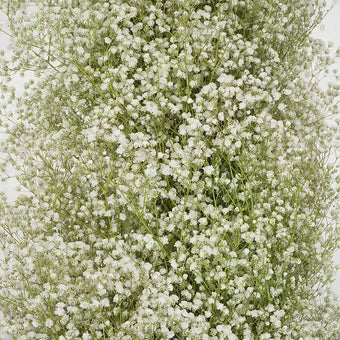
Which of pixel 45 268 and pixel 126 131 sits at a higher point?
pixel 126 131

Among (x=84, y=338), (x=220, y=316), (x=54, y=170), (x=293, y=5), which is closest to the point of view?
(x=84, y=338)

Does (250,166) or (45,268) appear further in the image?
(250,166)

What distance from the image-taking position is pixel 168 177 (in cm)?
610

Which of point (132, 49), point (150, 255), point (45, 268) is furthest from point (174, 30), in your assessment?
point (45, 268)

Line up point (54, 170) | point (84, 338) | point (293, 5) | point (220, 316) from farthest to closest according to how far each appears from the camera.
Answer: point (293, 5), point (54, 170), point (220, 316), point (84, 338)

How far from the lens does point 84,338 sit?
197 inches

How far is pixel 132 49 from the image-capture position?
643 cm

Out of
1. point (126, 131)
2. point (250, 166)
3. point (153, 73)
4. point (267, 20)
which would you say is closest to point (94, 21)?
point (153, 73)

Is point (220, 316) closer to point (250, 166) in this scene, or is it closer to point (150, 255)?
point (150, 255)

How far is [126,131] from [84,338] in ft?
6.82

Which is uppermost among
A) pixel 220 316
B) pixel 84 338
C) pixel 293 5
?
pixel 293 5

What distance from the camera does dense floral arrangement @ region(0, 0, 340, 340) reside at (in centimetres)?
530

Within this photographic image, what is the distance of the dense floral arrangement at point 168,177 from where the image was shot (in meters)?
5.30

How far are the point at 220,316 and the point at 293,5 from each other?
12.5 feet
